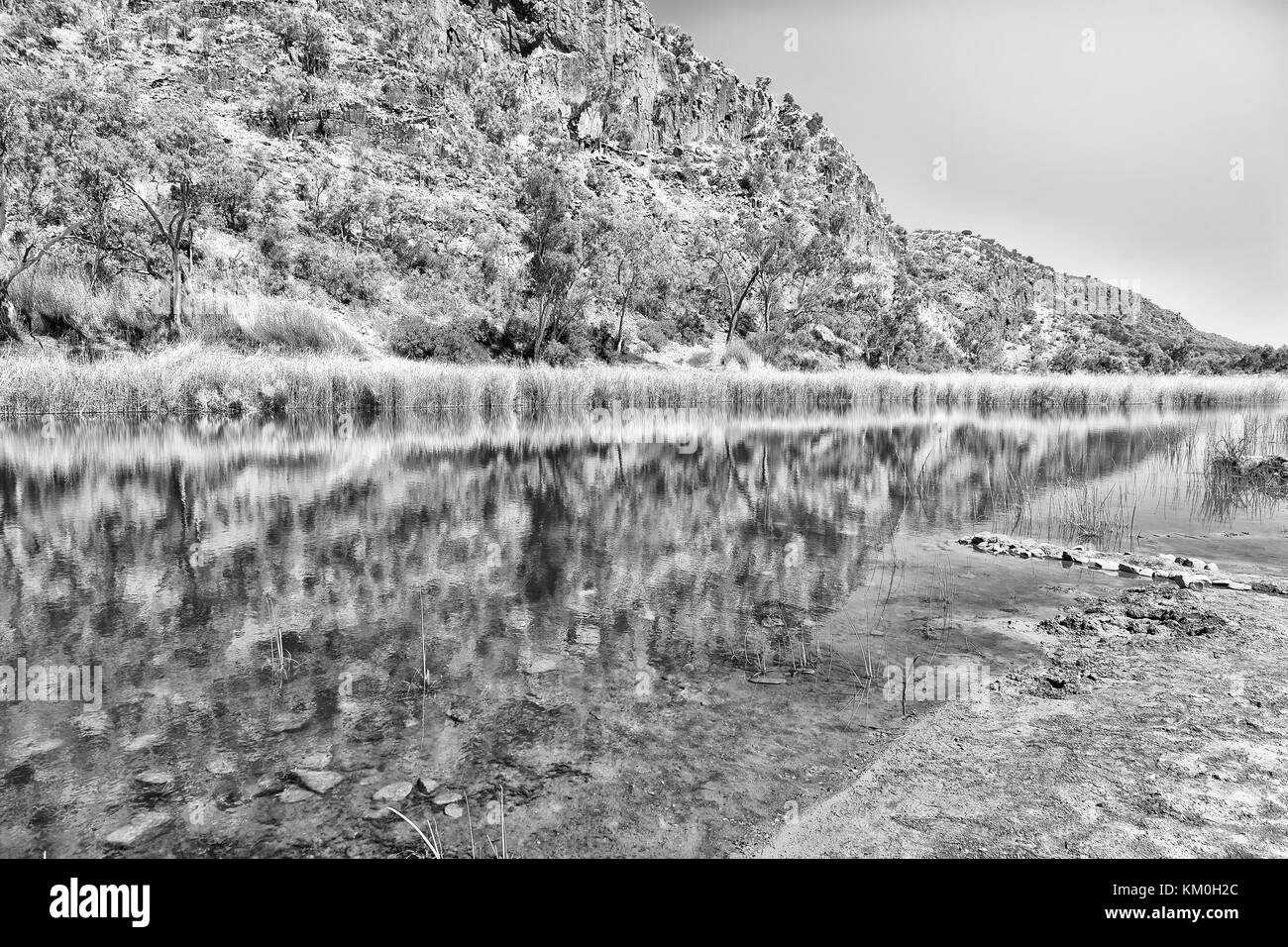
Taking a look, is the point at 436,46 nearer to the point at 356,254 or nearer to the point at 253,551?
the point at 356,254

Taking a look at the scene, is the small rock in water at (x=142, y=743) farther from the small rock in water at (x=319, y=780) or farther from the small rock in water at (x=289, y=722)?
the small rock in water at (x=319, y=780)

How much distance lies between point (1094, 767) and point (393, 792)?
9.73 ft

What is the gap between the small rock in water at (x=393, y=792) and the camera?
9.15ft

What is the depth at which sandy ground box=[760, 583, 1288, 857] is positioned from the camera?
2.49 metres

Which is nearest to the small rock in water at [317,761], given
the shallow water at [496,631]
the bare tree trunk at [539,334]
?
the shallow water at [496,631]

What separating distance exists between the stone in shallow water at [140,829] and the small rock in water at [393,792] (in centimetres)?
75

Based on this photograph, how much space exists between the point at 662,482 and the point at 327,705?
8.02m

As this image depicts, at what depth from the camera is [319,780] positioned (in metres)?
2.93

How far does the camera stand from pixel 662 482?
11328mm

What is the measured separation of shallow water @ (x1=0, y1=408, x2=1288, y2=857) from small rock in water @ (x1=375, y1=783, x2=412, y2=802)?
0.06 m
